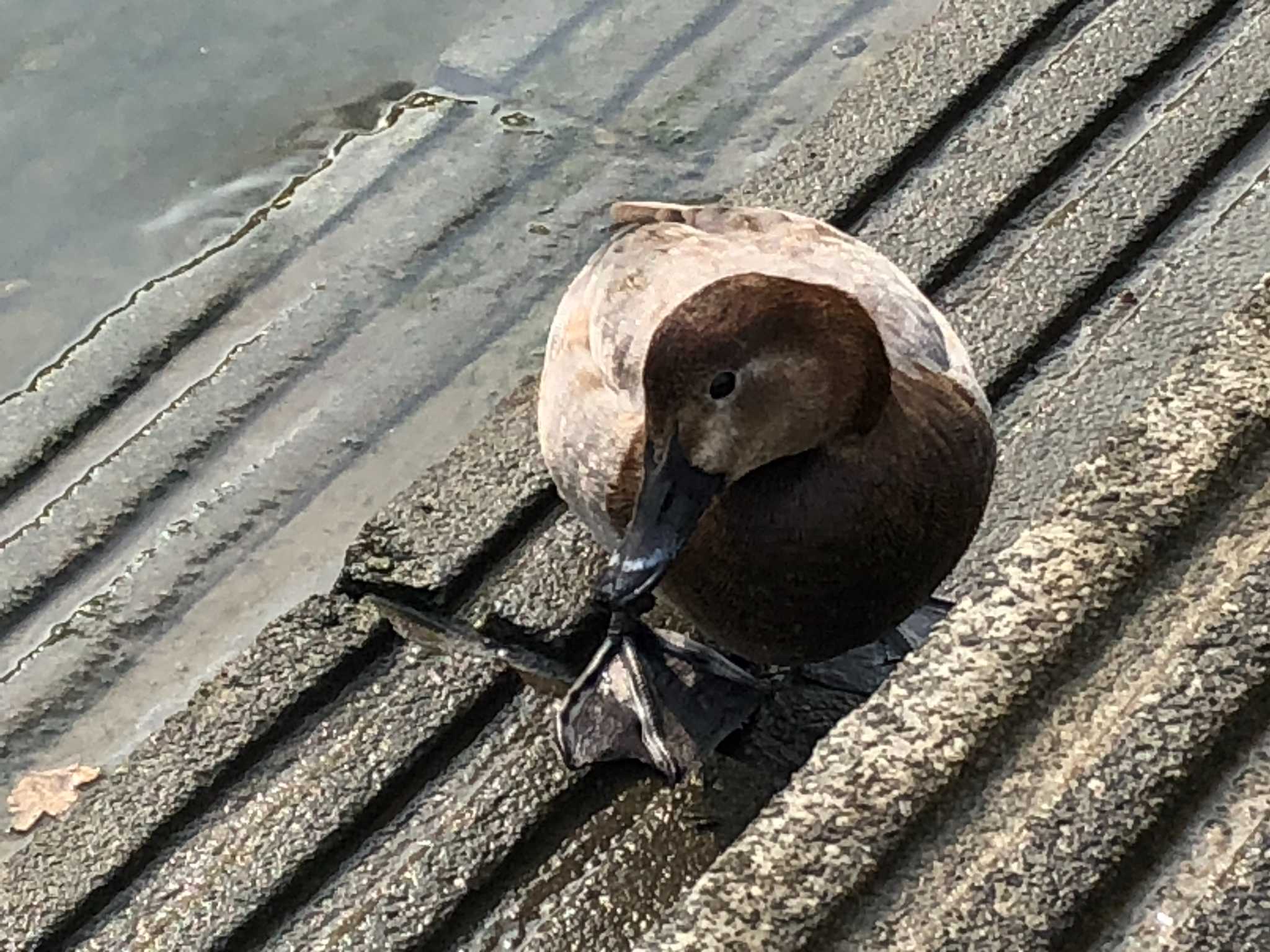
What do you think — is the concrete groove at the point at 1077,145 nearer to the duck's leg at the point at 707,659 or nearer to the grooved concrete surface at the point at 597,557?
the grooved concrete surface at the point at 597,557

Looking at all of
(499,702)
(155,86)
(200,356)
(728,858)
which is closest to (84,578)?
(200,356)

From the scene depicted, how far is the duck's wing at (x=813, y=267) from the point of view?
2.10 m

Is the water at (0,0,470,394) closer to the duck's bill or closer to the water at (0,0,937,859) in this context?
the water at (0,0,937,859)

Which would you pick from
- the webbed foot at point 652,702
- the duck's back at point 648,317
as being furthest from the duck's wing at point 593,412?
the webbed foot at point 652,702

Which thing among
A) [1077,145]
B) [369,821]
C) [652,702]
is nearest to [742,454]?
[652,702]

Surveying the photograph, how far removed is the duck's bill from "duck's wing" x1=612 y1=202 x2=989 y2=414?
329mm

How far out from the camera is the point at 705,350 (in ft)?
5.76

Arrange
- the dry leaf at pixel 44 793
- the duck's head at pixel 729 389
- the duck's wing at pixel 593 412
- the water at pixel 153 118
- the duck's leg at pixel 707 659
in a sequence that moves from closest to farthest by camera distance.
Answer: the duck's head at pixel 729 389 → the duck's wing at pixel 593 412 → the duck's leg at pixel 707 659 → the dry leaf at pixel 44 793 → the water at pixel 153 118

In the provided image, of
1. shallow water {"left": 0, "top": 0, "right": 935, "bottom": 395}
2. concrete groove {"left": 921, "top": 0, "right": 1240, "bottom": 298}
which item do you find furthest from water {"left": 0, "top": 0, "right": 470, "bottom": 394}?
concrete groove {"left": 921, "top": 0, "right": 1240, "bottom": 298}

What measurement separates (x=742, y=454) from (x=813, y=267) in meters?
0.43

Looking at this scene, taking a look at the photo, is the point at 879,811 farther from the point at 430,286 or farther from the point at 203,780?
the point at 430,286

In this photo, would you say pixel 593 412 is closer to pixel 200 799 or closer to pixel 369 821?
pixel 369 821

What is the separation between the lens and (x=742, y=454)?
6.10ft

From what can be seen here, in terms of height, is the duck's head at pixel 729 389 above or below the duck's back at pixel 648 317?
above
